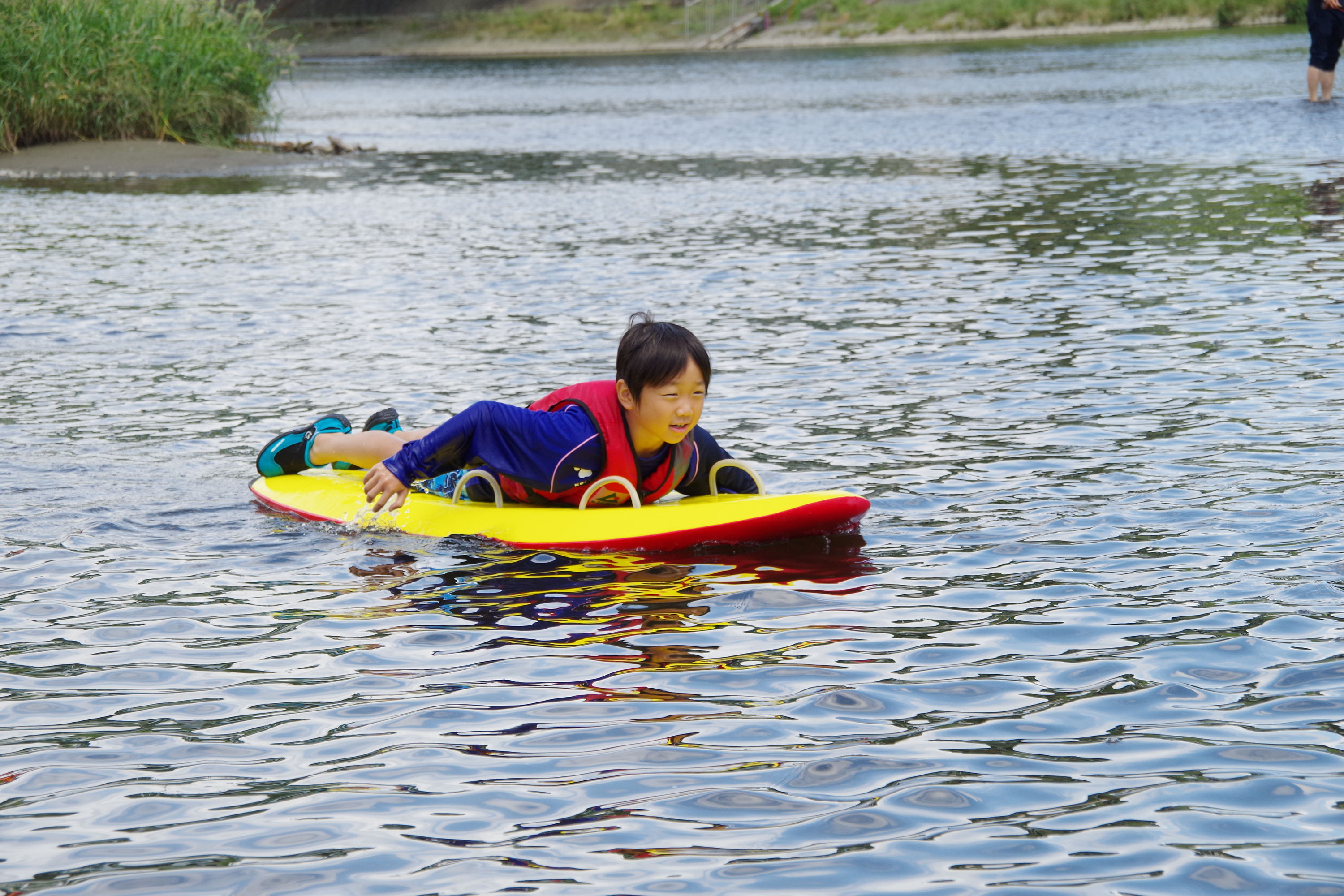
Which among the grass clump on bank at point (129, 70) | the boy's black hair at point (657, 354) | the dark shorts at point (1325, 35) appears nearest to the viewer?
the boy's black hair at point (657, 354)

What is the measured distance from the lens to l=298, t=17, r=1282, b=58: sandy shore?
189 ft

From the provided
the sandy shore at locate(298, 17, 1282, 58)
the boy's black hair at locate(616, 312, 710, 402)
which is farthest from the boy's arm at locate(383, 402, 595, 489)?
the sandy shore at locate(298, 17, 1282, 58)

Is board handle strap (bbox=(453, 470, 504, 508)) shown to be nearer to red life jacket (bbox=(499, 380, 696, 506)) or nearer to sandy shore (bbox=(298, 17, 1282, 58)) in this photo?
red life jacket (bbox=(499, 380, 696, 506))

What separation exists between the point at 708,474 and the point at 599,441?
0.68 metres

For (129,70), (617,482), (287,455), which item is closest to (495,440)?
(617,482)

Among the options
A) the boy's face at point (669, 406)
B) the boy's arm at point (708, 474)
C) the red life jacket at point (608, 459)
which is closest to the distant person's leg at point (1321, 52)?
the boy's arm at point (708, 474)

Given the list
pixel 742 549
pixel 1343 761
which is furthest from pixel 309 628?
pixel 1343 761

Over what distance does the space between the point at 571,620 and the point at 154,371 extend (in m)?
5.77

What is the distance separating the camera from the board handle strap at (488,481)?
21.3ft

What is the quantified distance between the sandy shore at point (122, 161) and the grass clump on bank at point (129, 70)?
29 cm

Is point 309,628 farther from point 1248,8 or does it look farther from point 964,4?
point 964,4

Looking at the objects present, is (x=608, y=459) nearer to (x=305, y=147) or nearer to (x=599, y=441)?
(x=599, y=441)

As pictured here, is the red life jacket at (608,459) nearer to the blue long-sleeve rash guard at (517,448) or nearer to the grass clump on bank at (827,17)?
the blue long-sleeve rash guard at (517,448)

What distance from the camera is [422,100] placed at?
4394cm
